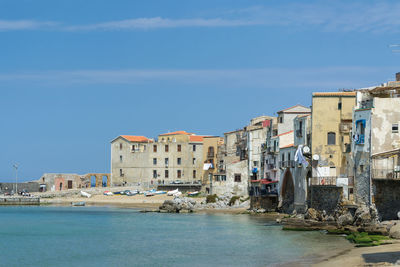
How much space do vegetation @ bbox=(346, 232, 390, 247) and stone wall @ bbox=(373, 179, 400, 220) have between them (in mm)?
4028

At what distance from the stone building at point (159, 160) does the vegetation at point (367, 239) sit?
6791 cm

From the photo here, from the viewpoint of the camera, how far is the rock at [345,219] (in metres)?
53.2

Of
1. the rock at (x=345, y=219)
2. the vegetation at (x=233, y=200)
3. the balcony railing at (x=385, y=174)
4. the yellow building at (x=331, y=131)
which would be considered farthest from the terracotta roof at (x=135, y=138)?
the balcony railing at (x=385, y=174)

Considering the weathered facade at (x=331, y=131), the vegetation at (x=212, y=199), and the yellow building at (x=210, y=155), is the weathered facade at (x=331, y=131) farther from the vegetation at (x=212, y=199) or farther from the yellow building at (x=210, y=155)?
the yellow building at (x=210, y=155)

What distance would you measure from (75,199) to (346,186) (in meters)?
66.8

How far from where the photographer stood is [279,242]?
4756 cm

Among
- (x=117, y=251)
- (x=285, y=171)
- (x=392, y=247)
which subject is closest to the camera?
(x=392, y=247)

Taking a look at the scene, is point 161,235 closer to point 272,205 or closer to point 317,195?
point 317,195

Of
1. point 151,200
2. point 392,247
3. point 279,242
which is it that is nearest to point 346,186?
point 279,242

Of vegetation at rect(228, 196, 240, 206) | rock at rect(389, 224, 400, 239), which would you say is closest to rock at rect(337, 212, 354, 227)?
rock at rect(389, 224, 400, 239)

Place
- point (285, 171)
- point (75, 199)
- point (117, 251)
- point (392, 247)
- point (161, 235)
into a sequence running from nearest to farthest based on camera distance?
1. point (392, 247)
2. point (117, 251)
3. point (161, 235)
4. point (285, 171)
5. point (75, 199)

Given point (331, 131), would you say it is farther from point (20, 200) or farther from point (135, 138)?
point (20, 200)

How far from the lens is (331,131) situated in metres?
61.7

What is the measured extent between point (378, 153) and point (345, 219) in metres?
6.14
